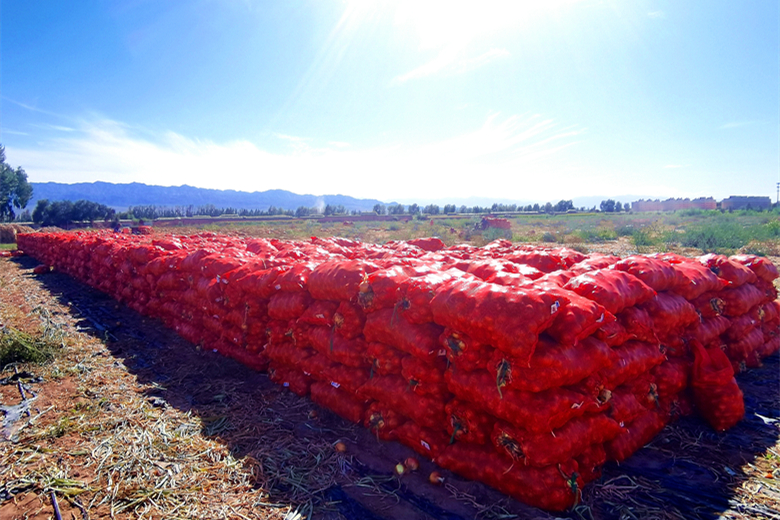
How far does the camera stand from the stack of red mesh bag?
107 inches

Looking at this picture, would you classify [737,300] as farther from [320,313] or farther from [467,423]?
[320,313]

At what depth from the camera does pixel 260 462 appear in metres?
3.30

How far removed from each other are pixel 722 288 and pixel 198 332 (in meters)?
7.33

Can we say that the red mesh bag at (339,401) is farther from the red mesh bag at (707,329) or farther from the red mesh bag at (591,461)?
the red mesh bag at (707,329)

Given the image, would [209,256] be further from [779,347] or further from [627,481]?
[779,347]

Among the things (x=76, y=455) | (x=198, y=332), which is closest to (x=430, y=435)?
(x=76, y=455)

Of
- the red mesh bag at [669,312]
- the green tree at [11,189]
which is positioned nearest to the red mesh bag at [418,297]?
the red mesh bag at [669,312]

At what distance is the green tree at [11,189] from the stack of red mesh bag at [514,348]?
209 ft

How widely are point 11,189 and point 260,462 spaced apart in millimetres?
68531

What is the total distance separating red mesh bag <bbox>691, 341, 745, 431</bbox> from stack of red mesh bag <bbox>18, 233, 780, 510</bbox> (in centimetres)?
1

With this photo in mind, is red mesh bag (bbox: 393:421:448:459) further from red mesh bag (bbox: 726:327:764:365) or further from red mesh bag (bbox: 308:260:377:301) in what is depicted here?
red mesh bag (bbox: 726:327:764:365)

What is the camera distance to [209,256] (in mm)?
6246

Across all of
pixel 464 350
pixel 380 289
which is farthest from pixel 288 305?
pixel 464 350

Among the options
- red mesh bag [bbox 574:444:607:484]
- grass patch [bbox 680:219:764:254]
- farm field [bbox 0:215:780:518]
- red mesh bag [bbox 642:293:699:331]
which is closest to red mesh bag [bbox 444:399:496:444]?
farm field [bbox 0:215:780:518]
